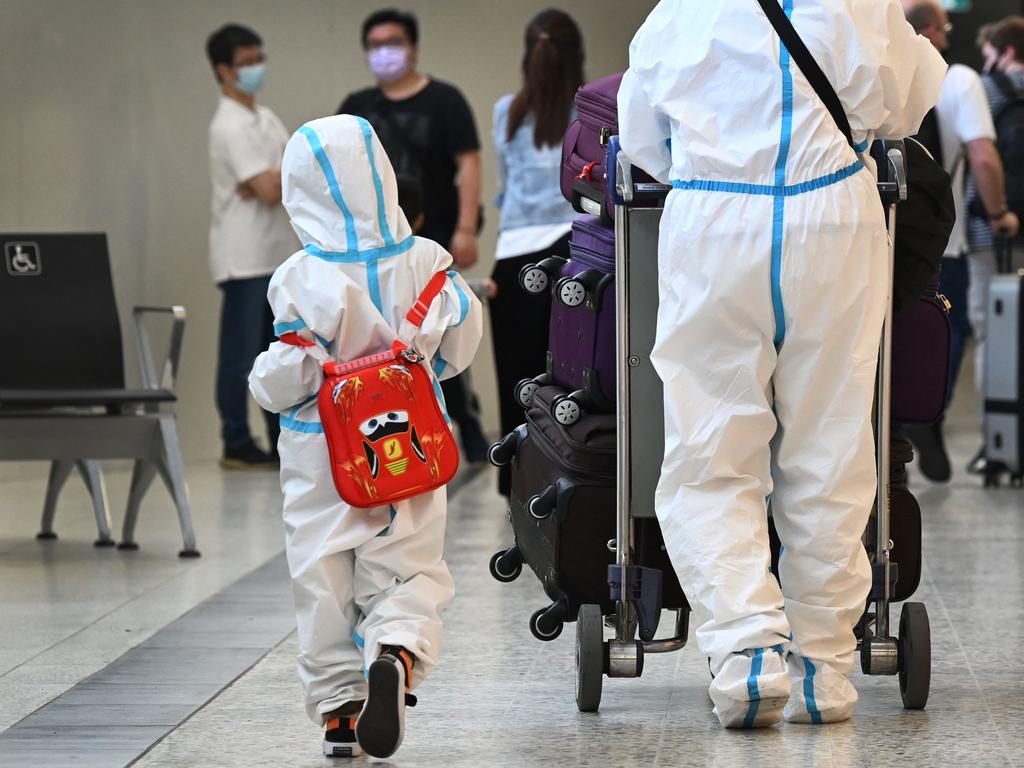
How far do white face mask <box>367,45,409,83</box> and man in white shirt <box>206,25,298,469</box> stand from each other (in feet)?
3.49

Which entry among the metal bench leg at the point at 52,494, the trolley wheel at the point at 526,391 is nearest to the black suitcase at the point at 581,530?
the trolley wheel at the point at 526,391

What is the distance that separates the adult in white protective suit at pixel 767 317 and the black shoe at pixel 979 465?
13.8 feet

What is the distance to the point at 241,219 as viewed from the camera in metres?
7.96

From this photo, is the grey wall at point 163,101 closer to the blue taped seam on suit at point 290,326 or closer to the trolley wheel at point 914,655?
the blue taped seam on suit at point 290,326

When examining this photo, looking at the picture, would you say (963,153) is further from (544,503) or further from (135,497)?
(544,503)

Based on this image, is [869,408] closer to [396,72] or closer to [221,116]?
[396,72]

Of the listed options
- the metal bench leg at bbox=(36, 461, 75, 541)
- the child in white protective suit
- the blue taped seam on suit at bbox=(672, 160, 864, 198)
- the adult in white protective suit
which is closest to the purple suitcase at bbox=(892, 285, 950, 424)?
the adult in white protective suit

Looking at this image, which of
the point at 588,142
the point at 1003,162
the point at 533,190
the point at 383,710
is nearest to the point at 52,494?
the point at 533,190

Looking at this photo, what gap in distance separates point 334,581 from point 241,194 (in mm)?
5238

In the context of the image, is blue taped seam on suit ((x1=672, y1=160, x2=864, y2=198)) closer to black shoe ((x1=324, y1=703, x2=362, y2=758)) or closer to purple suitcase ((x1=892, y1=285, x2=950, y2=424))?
purple suitcase ((x1=892, y1=285, x2=950, y2=424))

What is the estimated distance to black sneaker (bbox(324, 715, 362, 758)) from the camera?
9.72 feet

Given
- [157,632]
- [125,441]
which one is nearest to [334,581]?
[157,632]

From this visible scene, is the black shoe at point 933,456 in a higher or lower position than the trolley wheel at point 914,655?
lower

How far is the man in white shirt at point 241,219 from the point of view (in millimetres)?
7902
